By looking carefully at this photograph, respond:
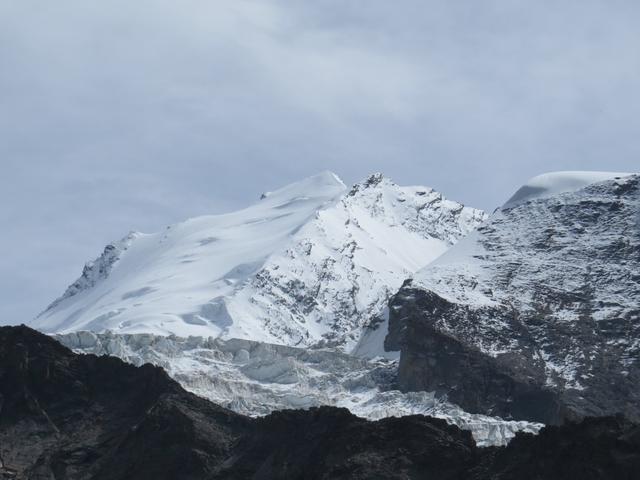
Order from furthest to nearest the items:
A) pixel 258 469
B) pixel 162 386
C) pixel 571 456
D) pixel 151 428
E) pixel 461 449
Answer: pixel 162 386 → pixel 151 428 → pixel 258 469 → pixel 461 449 → pixel 571 456

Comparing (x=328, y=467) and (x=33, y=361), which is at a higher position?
(x=33, y=361)

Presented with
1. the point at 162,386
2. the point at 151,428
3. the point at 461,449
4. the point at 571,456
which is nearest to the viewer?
the point at 571,456

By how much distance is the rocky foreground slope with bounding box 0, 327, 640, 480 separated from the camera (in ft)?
309

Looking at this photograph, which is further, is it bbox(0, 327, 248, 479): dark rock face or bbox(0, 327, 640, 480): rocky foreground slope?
bbox(0, 327, 248, 479): dark rock face

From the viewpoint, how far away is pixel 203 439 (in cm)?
11506

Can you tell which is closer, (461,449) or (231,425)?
(461,449)

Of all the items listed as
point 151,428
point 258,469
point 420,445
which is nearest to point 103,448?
point 151,428

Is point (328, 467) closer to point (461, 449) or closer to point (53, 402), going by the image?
point (461, 449)

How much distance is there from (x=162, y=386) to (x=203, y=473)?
1240 centimetres

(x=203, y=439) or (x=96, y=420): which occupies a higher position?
(x=96, y=420)

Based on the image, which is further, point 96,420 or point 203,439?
point 96,420

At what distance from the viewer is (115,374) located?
126 metres

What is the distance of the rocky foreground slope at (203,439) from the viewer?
94.2m

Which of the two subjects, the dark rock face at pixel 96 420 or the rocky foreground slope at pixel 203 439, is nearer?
the rocky foreground slope at pixel 203 439
